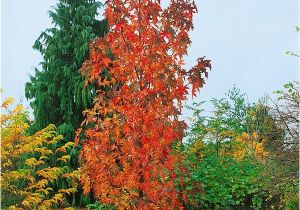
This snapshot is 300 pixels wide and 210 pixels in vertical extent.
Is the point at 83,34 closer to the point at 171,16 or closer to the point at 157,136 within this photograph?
the point at 171,16

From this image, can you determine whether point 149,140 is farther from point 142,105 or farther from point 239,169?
point 239,169

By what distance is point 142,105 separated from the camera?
6.39 m

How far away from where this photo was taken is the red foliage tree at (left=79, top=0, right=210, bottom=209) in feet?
20.5

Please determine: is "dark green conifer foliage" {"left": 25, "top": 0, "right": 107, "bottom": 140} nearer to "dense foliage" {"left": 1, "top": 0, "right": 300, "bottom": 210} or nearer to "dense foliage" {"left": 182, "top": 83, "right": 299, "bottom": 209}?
"dense foliage" {"left": 1, "top": 0, "right": 300, "bottom": 210}

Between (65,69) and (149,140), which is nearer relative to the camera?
(149,140)

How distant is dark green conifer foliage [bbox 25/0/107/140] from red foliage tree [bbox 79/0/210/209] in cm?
497

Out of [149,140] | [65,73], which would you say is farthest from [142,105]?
[65,73]

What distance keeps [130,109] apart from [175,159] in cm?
91

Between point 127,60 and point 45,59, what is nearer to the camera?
point 127,60

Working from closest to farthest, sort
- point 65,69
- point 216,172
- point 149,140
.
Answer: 1. point 149,140
2. point 216,172
3. point 65,69

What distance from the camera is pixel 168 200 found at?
21.3 ft

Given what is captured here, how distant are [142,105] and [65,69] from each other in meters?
5.82

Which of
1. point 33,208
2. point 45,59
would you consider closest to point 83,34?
point 45,59

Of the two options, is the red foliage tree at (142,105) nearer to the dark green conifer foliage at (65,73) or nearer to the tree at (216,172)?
the tree at (216,172)
